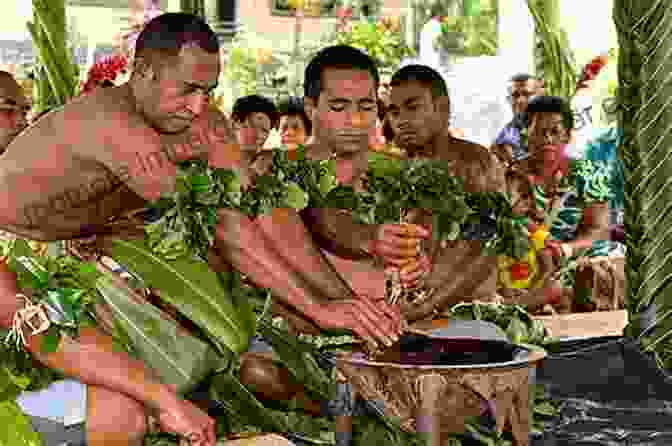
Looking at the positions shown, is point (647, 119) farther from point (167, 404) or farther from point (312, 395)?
point (167, 404)

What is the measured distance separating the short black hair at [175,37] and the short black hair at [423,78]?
133cm

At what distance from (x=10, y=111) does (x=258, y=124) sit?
2.07 meters

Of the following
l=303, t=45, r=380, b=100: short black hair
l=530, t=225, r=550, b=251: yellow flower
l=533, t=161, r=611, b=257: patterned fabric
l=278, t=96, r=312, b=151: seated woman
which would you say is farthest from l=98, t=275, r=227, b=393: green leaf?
l=278, t=96, r=312, b=151: seated woman

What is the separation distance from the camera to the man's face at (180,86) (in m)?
2.43

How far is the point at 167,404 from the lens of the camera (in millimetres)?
1763

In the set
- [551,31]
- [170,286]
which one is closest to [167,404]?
[170,286]

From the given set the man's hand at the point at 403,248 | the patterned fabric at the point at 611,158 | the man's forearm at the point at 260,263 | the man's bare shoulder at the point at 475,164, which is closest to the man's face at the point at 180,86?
the man's forearm at the point at 260,263

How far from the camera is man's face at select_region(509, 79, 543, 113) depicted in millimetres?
6555

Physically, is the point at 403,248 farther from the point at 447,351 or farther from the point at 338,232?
the point at 338,232

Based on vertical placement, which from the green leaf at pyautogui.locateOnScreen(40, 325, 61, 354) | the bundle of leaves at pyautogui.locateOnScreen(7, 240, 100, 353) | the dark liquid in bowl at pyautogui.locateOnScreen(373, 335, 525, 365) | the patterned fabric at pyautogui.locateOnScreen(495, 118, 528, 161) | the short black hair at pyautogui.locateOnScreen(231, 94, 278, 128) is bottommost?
the dark liquid in bowl at pyautogui.locateOnScreen(373, 335, 525, 365)

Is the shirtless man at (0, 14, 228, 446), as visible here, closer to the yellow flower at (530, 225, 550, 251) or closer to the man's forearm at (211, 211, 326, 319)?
the man's forearm at (211, 211, 326, 319)

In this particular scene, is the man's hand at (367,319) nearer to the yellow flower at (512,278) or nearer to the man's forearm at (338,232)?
the man's forearm at (338,232)

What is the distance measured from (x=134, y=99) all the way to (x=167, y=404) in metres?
0.98

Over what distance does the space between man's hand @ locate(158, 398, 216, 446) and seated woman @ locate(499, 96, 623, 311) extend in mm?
3235
